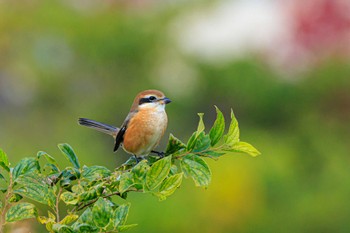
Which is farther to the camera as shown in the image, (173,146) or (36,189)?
(173,146)

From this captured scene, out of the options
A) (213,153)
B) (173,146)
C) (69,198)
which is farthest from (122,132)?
(69,198)

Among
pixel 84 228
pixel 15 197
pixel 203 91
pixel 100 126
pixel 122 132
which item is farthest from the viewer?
pixel 203 91

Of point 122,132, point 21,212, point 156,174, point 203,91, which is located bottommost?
point 203,91

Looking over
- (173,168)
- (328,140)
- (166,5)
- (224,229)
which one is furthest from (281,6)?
(173,168)

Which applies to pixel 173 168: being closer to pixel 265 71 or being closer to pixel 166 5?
pixel 265 71

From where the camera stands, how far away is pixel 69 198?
60.4 inches

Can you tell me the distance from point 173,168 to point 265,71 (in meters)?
11.2

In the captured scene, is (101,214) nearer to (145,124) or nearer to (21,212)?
(21,212)

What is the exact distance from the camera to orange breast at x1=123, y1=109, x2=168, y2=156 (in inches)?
126

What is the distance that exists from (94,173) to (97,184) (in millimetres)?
25

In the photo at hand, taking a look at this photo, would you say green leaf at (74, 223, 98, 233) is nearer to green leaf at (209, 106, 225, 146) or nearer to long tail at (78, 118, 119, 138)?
green leaf at (209, 106, 225, 146)

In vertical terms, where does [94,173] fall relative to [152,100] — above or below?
above

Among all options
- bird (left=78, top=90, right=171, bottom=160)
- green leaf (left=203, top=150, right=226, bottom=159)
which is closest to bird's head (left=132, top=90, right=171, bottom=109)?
bird (left=78, top=90, right=171, bottom=160)

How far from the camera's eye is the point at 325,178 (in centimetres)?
938
